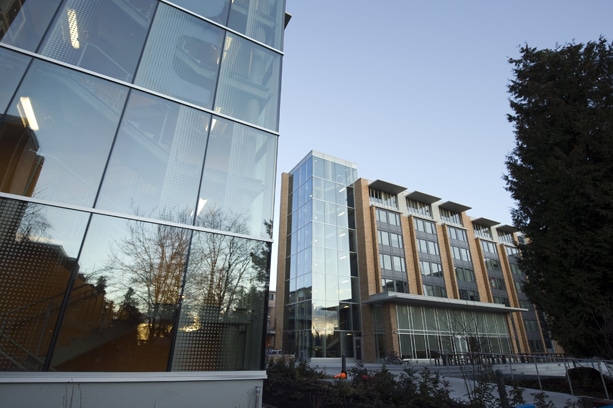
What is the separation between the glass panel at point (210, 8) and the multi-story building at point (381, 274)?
2625 centimetres

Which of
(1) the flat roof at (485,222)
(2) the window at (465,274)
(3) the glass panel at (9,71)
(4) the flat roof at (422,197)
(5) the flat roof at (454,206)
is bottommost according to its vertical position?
(3) the glass panel at (9,71)

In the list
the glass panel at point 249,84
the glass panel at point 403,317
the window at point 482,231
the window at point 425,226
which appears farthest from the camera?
the window at point 482,231

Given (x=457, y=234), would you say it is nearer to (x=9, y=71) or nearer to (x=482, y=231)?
(x=482, y=231)

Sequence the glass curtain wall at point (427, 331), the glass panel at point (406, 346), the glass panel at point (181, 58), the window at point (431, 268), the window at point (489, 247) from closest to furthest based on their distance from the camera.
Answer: the glass panel at point (181, 58), the glass panel at point (406, 346), the glass curtain wall at point (427, 331), the window at point (431, 268), the window at point (489, 247)

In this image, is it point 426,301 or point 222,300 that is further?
point 426,301

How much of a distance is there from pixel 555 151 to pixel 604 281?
5.07m

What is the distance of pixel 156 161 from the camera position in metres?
7.73

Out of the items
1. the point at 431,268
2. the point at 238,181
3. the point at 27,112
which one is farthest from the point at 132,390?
the point at 431,268

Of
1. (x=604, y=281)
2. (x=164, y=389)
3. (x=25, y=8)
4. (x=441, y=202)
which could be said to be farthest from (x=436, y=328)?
(x=25, y=8)

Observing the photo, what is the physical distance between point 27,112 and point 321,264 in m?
29.3

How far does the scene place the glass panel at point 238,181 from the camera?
26.2 ft

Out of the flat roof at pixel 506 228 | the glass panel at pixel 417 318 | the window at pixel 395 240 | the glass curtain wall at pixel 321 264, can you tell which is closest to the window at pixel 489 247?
the flat roof at pixel 506 228

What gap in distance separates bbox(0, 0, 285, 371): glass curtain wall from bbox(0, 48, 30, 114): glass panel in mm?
31

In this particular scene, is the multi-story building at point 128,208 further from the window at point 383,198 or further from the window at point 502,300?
the window at point 502,300
